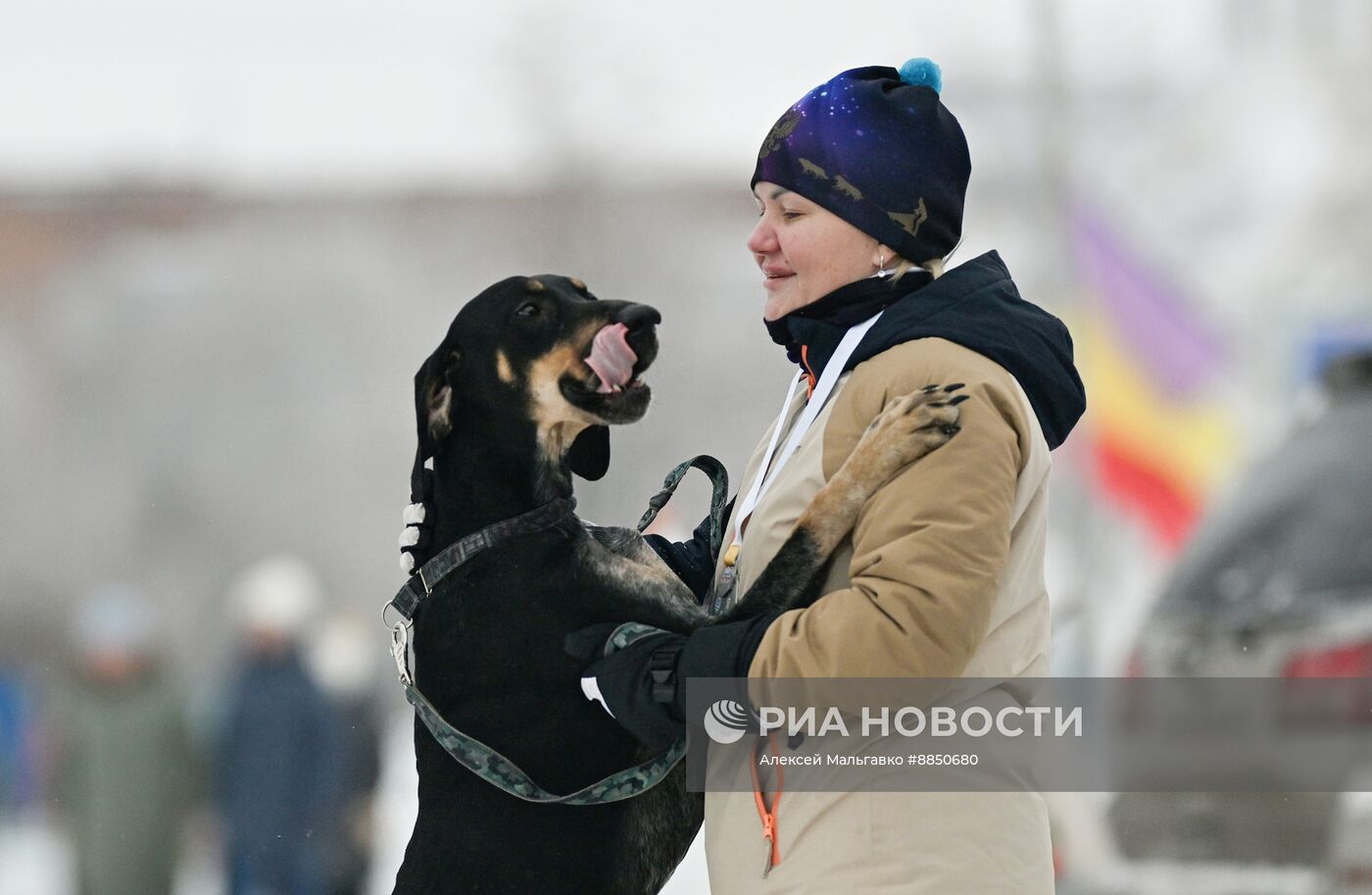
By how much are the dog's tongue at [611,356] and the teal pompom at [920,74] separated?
0.57 m

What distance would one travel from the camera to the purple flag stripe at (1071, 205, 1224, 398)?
7.89 metres

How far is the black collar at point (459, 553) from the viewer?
2.01 metres

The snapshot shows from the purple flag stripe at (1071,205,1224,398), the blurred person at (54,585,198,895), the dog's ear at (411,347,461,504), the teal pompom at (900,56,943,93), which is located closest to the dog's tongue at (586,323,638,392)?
the dog's ear at (411,347,461,504)

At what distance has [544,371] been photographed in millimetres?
2148

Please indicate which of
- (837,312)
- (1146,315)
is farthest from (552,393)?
(1146,315)

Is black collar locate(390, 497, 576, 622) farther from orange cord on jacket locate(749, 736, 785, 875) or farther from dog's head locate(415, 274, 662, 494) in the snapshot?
orange cord on jacket locate(749, 736, 785, 875)

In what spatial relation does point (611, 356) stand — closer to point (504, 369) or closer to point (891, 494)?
point (504, 369)

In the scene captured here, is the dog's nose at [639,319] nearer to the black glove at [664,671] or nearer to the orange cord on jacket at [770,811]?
the black glove at [664,671]

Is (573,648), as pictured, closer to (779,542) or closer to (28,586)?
(779,542)

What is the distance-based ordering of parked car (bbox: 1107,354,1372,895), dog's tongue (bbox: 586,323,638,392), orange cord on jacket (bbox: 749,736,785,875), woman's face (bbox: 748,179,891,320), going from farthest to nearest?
parked car (bbox: 1107,354,1372,895) < dog's tongue (bbox: 586,323,638,392) < woman's face (bbox: 748,179,891,320) < orange cord on jacket (bbox: 749,736,785,875)

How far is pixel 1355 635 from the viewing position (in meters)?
4.41

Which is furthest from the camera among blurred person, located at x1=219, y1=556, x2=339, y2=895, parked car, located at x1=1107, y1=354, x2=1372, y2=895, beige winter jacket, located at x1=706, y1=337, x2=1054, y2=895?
blurred person, located at x1=219, y1=556, x2=339, y2=895

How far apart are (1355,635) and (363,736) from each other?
131 inches

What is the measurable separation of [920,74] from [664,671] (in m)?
0.77
